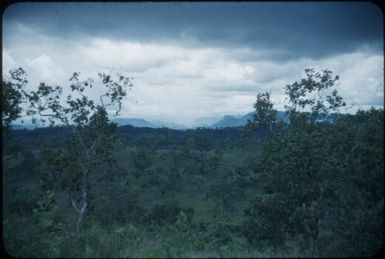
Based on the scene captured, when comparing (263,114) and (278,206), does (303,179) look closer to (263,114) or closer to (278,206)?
(278,206)

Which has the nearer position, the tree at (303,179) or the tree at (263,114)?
the tree at (303,179)

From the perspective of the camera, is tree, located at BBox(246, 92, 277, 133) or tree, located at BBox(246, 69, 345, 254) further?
tree, located at BBox(246, 92, 277, 133)

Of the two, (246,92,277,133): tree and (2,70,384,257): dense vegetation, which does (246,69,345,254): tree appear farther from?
(246,92,277,133): tree

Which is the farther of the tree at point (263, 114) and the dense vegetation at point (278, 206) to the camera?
the tree at point (263, 114)

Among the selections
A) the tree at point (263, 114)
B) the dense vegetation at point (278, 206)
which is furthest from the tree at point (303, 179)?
the tree at point (263, 114)

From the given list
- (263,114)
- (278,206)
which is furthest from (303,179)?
(263,114)

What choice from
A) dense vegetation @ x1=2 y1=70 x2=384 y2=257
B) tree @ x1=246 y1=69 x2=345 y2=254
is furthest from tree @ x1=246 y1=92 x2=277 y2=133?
tree @ x1=246 y1=69 x2=345 y2=254

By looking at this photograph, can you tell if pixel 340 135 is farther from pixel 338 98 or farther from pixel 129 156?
pixel 129 156

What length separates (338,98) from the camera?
850 inches

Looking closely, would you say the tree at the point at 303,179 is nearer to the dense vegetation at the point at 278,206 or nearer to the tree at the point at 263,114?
the dense vegetation at the point at 278,206

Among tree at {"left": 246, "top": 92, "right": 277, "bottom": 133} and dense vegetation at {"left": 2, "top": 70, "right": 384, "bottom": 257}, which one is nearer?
dense vegetation at {"left": 2, "top": 70, "right": 384, "bottom": 257}

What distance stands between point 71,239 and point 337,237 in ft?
20.0

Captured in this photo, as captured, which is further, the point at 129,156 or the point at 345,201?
the point at 129,156

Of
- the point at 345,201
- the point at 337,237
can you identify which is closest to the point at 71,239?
the point at 337,237
